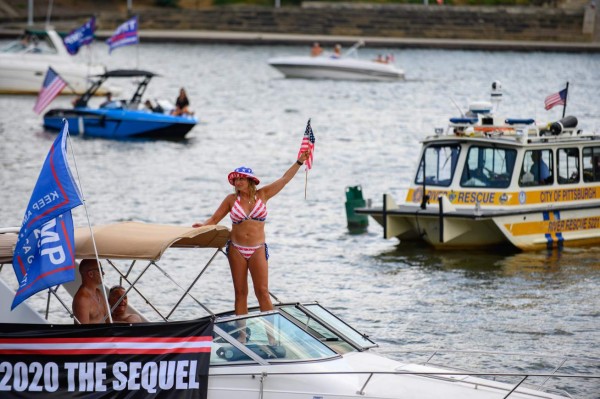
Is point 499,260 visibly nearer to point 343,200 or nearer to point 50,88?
point 343,200

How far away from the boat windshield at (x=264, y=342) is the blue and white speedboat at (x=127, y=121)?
32.9 m

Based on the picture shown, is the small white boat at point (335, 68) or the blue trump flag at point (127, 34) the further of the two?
the small white boat at point (335, 68)

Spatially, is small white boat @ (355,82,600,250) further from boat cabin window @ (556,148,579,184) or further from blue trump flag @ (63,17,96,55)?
blue trump flag @ (63,17,96,55)

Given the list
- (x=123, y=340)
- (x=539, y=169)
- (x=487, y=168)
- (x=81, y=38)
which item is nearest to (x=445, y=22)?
(x=81, y=38)

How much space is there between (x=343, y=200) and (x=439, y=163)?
26.6 feet

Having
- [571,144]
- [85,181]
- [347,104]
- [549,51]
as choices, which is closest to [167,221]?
[85,181]

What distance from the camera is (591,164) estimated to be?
26.5 metres

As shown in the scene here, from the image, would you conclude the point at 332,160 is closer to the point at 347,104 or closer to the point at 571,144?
the point at 571,144

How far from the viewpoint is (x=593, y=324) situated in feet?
65.4

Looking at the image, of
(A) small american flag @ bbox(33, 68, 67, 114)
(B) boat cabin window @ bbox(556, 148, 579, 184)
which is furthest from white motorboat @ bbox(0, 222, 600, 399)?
(A) small american flag @ bbox(33, 68, 67, 114)

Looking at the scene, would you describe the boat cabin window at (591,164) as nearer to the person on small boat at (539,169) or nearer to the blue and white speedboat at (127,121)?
the person on small boat at (539,169)

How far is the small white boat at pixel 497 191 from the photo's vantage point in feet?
81.8

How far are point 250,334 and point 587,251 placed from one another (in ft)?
49.3

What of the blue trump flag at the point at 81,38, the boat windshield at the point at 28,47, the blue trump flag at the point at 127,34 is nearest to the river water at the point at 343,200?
the boat windshield at the point at 28,47
